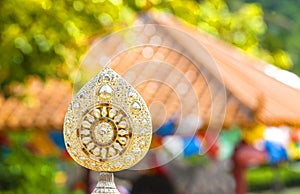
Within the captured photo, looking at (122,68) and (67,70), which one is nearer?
(67,70)

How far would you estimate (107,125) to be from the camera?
3.86 metres

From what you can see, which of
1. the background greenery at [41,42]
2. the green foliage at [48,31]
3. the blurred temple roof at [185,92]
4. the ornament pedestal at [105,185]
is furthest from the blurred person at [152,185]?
the ornament pedestal at [105,185]

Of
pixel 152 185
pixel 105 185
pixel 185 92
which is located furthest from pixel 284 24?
pixel 105 185

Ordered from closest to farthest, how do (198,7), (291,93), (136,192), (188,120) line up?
(188,120)
(291,93)
(136,192)
(198,7)

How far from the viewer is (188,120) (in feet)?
31.5

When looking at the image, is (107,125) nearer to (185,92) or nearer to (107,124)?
(107,124)

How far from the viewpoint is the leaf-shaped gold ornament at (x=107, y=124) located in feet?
12.7

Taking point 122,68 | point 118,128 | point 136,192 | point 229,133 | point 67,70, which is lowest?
point 136,192

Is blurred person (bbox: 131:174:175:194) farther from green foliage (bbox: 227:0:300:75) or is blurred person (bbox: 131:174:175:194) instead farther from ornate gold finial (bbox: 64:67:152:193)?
Result: green foliage (bbox: 227:0:300:75)

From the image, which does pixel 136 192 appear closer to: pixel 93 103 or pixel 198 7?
pixel 198 7

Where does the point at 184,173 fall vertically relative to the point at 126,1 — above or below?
below

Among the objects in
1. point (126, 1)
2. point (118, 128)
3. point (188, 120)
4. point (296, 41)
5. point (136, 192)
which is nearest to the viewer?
point (118, 128)

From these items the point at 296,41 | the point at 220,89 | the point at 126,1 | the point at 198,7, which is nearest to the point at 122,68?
the point at 220,89

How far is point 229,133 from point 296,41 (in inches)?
1039
